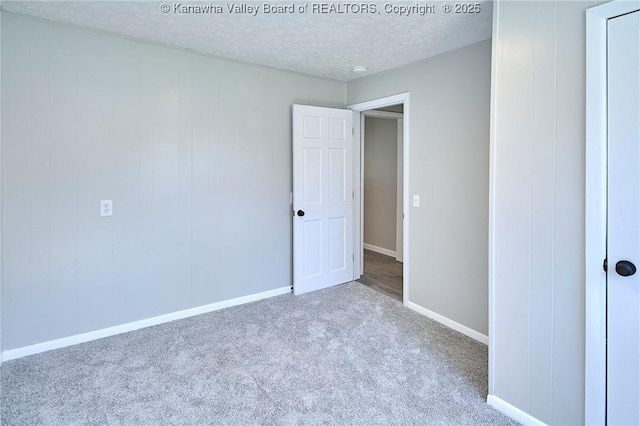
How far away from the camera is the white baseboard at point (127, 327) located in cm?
271

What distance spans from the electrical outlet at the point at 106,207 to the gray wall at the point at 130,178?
0.12 feet

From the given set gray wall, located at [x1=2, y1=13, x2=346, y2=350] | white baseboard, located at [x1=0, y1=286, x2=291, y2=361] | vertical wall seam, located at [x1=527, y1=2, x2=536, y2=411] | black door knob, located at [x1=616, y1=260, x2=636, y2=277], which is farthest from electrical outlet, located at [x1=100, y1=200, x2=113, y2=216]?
black door knob, located at [x1=616, y1=260, x2=636, y2=277]

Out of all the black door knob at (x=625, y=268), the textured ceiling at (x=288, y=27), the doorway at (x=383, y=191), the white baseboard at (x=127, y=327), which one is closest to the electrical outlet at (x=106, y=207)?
the white baseboard at (x=127, y=327)

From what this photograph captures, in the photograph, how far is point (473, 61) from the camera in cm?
298

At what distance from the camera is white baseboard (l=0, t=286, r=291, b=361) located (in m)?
2.71

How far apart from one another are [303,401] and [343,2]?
2488mm

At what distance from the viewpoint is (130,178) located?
3.07 meters

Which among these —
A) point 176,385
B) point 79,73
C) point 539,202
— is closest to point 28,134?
point 79,73

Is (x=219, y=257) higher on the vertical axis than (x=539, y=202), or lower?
lower

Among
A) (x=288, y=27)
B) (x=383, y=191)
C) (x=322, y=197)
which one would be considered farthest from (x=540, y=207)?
(x=383, y=191)

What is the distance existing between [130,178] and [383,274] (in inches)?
128

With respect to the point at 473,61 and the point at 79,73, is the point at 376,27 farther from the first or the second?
the point at 79,73

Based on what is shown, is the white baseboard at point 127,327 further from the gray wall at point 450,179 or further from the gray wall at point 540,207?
the gray wall at point 540,207

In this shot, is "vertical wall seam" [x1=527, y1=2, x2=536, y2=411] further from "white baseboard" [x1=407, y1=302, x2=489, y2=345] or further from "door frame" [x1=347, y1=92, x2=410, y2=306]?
"door frame" [x1=347, y1=92, x2=410, y2=306]
